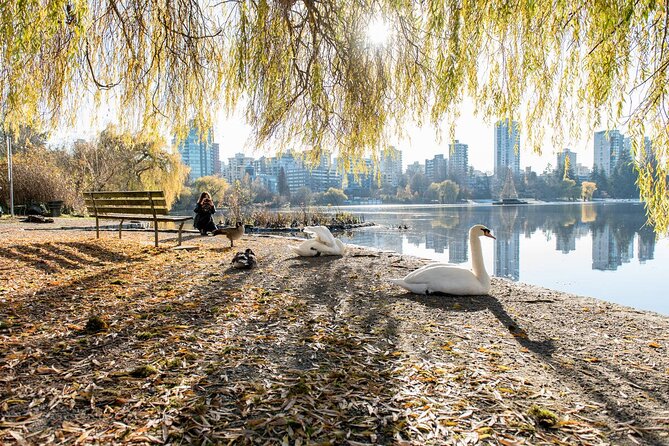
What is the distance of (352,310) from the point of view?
3611mm

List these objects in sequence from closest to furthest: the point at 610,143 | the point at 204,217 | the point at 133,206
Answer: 1. the point at 610,143
2. the point at 133,206
3. the point at 204,217

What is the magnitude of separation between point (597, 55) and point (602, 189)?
277 feet

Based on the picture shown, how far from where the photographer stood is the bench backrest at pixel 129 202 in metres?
6.99

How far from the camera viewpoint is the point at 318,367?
2.32 meters

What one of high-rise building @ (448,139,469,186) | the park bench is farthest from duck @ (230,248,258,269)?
high-rise building @ (448,139,469,186)

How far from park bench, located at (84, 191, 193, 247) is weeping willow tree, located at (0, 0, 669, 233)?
1.71 m

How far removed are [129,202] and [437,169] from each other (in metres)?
109

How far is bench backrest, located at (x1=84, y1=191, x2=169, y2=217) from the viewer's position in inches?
275

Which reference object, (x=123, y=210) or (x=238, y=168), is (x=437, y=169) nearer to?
(x=238, y=168)

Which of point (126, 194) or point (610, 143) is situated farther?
point (126, 194)

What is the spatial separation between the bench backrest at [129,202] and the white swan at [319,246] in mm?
2225

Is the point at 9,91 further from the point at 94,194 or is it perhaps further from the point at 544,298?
the point at 544,298

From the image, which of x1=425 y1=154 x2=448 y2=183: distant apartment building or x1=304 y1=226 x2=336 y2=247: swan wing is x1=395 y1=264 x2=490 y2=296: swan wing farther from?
x1=425 y1=154 x2=448 y2=183: distant apartment building

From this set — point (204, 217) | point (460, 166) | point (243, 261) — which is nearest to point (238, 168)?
point (460, 166)
